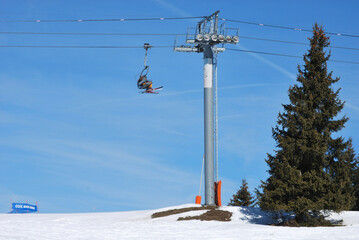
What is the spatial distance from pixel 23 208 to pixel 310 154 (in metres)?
34.8

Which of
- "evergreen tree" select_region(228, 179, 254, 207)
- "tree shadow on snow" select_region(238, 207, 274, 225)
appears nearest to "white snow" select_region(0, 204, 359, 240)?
"tree shadow on snow" select_region(238, 207, 274, 225)

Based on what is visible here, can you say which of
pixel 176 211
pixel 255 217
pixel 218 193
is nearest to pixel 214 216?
pixel 255 217

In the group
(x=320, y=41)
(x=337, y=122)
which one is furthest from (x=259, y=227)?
(x=320, y=41)

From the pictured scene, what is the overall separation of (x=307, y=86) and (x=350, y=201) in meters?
7.90

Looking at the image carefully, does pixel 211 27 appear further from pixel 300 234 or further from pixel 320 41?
pixel 300 234

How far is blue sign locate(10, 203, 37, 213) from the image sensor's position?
175 ft

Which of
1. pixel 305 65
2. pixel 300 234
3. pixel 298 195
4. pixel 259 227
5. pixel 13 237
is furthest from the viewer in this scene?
pixel 305 65

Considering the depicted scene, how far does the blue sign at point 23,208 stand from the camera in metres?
53.4

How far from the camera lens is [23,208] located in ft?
177

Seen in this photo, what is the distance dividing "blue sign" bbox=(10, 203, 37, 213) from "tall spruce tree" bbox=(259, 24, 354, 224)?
31.5 metres

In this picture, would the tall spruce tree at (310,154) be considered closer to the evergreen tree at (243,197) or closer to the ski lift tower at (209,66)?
the ski lift tower at (209,66)

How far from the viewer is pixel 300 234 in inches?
1013

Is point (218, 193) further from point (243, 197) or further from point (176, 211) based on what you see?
point (243, 197)

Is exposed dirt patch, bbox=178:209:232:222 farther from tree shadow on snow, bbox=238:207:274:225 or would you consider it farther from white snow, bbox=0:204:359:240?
tree shadow on snow, bbox=238:207:274:225
